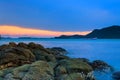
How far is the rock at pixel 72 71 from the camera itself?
23750 millimetres

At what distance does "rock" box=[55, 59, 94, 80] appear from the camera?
23.8 m

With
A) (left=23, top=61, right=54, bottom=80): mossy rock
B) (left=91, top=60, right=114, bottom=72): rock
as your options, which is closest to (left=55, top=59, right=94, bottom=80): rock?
(left=23, top=61, right=54, bottom=80): mossy rock

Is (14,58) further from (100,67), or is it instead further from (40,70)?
(100,67)

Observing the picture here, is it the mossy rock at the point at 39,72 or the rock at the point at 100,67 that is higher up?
the mossy rock at the point at 39,72

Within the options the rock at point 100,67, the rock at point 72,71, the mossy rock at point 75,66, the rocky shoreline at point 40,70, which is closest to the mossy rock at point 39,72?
the rocky shoreline at point 40,70

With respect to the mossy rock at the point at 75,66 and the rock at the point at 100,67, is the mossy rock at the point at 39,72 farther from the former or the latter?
the rock at the point at 100,67

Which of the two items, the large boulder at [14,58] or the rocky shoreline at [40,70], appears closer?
the rocky shoreline at [40,70]

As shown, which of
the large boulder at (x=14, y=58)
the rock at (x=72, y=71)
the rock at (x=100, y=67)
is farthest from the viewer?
the rock at (x=100, y=67)

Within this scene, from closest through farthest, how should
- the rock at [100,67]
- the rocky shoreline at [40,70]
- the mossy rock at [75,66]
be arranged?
the rocky shoreline at [40,70], the mossy rock at [75,66], the rock at [100,67]

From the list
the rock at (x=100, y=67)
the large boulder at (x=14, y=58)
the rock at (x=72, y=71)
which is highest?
the large boulder at (x=14, y=58)

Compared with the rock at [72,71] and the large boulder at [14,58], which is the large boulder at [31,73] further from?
the large boulder at [14,58]

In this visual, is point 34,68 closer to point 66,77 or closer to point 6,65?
point 66,77

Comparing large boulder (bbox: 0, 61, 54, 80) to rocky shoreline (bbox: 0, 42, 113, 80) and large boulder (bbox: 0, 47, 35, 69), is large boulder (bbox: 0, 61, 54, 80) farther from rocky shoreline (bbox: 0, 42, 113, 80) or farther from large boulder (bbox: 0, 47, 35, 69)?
large boulder (bbox: 0, 47, 35, 69)

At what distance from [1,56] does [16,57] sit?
4.80 ft
